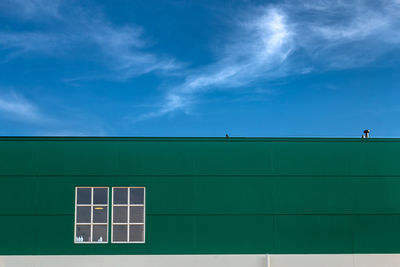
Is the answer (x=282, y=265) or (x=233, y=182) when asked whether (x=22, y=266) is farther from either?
(x=282, y=265)

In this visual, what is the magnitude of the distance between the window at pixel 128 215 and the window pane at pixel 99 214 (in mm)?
320

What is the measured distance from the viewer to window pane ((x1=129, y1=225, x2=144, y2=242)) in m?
16.5

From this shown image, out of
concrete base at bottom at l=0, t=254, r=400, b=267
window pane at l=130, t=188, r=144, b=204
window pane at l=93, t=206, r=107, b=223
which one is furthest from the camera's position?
window pane at l=130, t=188, r=144, b=204

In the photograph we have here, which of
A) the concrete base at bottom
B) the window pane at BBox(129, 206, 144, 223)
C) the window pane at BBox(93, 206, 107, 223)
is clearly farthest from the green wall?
the window pane at BBox(93, 206, 107, 223)

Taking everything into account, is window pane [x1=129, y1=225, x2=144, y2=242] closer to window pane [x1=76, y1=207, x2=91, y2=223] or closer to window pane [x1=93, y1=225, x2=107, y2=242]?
window pane [x1=93, y1=225, x2=107, y2=242]

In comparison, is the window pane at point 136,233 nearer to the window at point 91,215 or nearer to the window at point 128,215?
the window at point 128,215

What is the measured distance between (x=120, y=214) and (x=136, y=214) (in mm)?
568

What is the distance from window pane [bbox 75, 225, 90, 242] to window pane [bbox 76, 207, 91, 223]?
21cm

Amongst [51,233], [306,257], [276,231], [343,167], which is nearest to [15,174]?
[51,233]

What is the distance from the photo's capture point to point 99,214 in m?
16.6

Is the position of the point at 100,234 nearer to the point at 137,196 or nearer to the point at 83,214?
the point at 83,214

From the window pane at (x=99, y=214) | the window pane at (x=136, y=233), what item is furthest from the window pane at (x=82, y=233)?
the window pane at (x=136, y=233)

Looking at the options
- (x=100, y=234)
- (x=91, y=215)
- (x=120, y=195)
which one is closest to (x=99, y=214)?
(x=91, y=215)

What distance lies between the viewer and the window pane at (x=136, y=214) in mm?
16641
